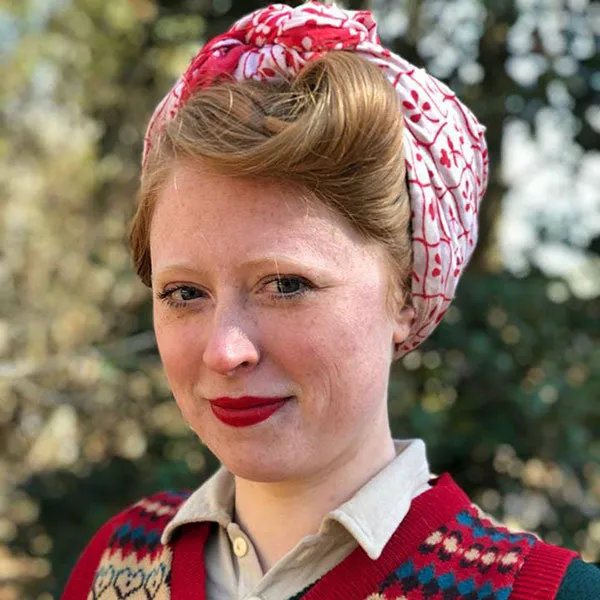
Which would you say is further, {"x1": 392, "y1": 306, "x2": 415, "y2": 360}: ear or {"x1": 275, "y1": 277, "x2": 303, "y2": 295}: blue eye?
{"x1": 392, "y1": 306, "x2": 415, "y2": 360}: ear

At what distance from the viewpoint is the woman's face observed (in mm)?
1300

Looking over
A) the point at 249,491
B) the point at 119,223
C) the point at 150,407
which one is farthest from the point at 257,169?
the point at 119,223

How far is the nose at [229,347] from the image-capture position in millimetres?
1279

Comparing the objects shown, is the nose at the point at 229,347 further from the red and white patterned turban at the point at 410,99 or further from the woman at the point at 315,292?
the red and white patterned turban at the point at 410,99

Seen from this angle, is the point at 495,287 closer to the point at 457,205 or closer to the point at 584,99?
the point at 584,99

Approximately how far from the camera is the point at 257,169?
1.28 metres

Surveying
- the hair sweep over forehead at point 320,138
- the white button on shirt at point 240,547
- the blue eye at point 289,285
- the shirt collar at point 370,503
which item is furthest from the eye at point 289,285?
the white button on shirt at point 240,547

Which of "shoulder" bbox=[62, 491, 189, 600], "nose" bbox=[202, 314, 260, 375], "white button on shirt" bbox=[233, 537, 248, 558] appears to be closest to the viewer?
"nose" bbox=[202, 314, 260, 375]

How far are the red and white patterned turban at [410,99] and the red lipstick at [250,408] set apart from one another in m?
0.33

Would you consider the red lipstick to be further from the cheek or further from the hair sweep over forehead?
the hair sweep over forehead

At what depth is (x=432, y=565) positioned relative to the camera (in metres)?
1.40

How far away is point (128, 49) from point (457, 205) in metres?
3.24

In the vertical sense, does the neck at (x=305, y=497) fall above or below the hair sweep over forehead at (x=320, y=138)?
below

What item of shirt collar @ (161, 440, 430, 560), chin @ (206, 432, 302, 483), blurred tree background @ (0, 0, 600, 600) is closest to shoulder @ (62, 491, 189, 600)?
shirt collar @ (161, 440, 430, 560)
